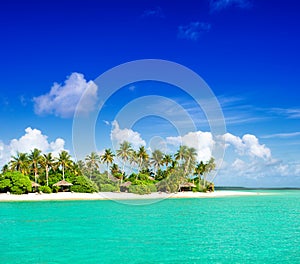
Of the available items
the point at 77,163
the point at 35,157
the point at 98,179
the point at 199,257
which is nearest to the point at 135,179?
the point at 98,179

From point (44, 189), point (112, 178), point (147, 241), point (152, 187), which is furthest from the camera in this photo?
point (112, 178)

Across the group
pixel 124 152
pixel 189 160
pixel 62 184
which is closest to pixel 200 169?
pixel 189 160

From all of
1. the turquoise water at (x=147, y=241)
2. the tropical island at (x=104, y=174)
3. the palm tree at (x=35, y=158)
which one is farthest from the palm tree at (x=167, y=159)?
the turquoise water at (x=147, y=241)

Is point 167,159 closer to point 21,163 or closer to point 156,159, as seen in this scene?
point 156,159

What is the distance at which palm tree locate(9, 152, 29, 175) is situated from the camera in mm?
78625

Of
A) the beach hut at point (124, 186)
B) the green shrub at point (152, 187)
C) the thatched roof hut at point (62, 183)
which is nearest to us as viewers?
the thatched roof hut at point (62, 183)

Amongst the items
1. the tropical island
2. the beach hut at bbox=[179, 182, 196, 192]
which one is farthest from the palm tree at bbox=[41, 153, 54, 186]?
the beach hut at bbox=[179, 182, 196, 192]

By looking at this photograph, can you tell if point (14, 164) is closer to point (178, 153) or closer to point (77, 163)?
point (77, 163)

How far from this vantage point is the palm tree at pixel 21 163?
7862 cm

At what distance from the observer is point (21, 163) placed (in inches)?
3095

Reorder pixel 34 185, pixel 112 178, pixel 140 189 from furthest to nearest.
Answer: pixel 112 178, pixel 140 189, pixel 34 185

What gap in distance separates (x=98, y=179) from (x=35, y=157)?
554 inches

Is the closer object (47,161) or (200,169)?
(47,161)

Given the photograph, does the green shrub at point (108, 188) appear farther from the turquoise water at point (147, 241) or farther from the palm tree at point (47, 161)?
the turquoise water at point (147, 241)
